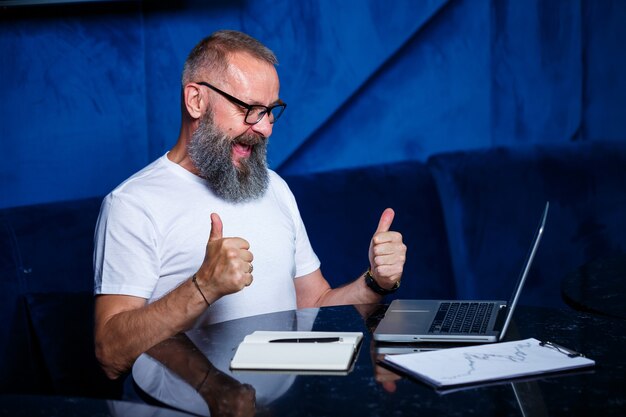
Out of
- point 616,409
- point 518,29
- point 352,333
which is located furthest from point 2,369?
point 518,29

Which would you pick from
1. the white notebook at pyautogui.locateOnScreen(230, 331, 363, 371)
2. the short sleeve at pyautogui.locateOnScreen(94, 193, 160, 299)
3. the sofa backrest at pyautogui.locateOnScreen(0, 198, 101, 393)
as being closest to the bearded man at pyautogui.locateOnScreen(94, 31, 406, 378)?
the short sleeve at pyautogui.locateOnScreen(94, 193, 160, 299)

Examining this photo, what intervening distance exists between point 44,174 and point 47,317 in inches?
18.9

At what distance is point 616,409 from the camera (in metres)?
1.06

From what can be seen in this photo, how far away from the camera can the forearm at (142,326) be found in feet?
4.98

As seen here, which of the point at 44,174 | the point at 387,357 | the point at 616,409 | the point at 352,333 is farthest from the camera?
the point at 44,174

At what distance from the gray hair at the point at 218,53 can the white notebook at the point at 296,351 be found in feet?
2.39

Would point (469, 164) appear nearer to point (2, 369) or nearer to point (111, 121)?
point (111, 121)

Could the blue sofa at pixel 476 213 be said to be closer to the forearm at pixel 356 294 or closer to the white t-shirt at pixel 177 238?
the white t-shirt at pixel 177 238

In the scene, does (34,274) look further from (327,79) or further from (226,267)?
(327,79)

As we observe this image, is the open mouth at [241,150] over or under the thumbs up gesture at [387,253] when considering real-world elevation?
over

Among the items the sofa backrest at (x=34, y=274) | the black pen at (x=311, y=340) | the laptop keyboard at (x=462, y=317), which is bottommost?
the sofa backrest at (x=34, y=274)

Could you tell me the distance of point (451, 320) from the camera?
147cm

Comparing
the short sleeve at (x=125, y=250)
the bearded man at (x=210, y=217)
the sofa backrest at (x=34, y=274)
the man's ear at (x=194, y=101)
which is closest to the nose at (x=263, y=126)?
the bearded man at (x=210, y=217)

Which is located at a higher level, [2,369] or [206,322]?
[206,322]
